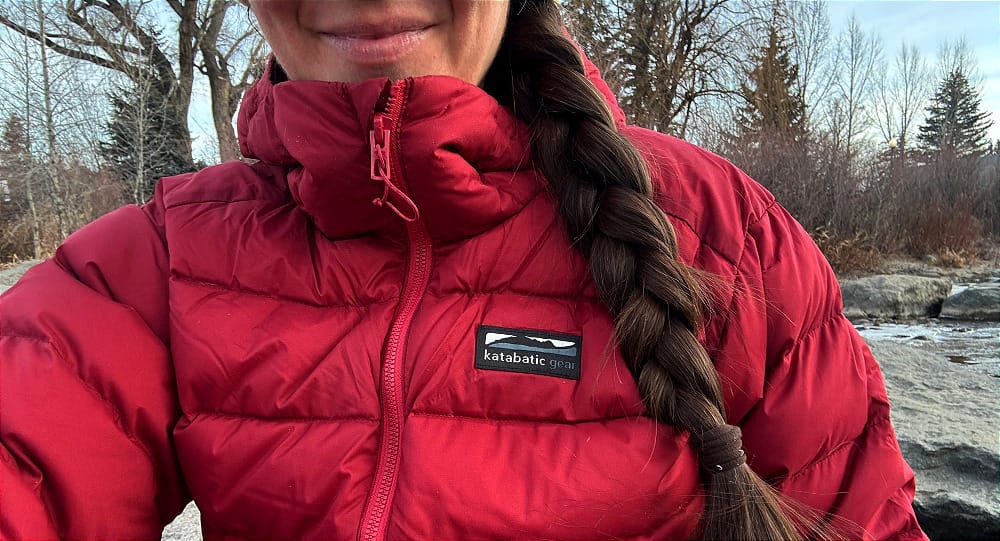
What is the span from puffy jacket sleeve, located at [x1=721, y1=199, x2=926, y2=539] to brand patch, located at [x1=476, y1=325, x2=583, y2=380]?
0.26m

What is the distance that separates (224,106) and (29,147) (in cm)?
564

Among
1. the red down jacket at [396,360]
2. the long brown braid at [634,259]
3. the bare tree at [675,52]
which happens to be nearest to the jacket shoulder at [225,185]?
the red down jacket at [396,360]

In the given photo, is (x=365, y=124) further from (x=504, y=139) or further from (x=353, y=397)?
(x=353, y=397)

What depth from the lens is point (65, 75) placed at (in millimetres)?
10547

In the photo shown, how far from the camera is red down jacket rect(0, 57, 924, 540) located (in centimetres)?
94

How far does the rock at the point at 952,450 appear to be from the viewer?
8.20ft

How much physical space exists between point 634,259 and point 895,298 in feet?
26.1

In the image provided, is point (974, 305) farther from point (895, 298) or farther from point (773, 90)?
point (773, 90)

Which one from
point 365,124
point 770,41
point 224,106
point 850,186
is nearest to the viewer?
point 365,124

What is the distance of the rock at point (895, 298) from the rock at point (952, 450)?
12.9ft

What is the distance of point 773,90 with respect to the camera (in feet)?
39.6

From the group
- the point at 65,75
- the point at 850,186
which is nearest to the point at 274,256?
the point at 850,186

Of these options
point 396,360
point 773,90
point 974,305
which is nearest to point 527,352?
point 396,360

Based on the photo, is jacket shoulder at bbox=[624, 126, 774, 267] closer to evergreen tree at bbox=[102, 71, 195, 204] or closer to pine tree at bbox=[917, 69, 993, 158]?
evergreen tree at bbox=[102, 71, 195, 204]
